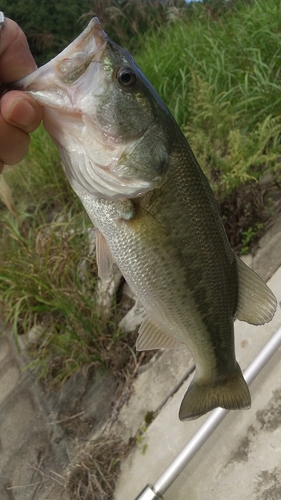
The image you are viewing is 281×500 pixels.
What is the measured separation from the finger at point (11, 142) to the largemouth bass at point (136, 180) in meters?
0.10

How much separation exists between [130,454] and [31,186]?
299 cm

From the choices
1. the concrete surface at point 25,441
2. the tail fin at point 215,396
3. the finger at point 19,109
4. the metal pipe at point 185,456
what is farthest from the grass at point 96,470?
the finger at point 19,109

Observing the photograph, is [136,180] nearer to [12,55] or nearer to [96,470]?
[12,55]

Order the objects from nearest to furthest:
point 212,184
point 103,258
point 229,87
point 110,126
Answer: point 110,126
point 103,258
point 212,184
point 229,87

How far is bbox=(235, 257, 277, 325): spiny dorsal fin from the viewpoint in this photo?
4.59 ft

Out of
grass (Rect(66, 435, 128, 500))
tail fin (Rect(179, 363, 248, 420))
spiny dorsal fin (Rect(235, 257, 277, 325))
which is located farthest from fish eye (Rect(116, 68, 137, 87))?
grass (Rect(66, 435, 128, 500))

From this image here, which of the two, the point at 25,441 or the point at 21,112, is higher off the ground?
the point at 21,112

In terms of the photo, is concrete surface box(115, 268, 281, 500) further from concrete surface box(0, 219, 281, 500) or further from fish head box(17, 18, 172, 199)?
fish head box(17, 18, 172, 199)

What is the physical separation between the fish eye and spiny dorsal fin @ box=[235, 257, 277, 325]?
68 cm

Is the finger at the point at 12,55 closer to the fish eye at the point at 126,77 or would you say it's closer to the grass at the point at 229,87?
the fish eye at the point at 126,77

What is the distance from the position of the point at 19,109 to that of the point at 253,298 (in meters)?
0.96

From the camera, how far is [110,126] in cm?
124

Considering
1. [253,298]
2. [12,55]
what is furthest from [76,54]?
[253,298]

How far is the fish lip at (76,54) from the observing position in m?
1.15
